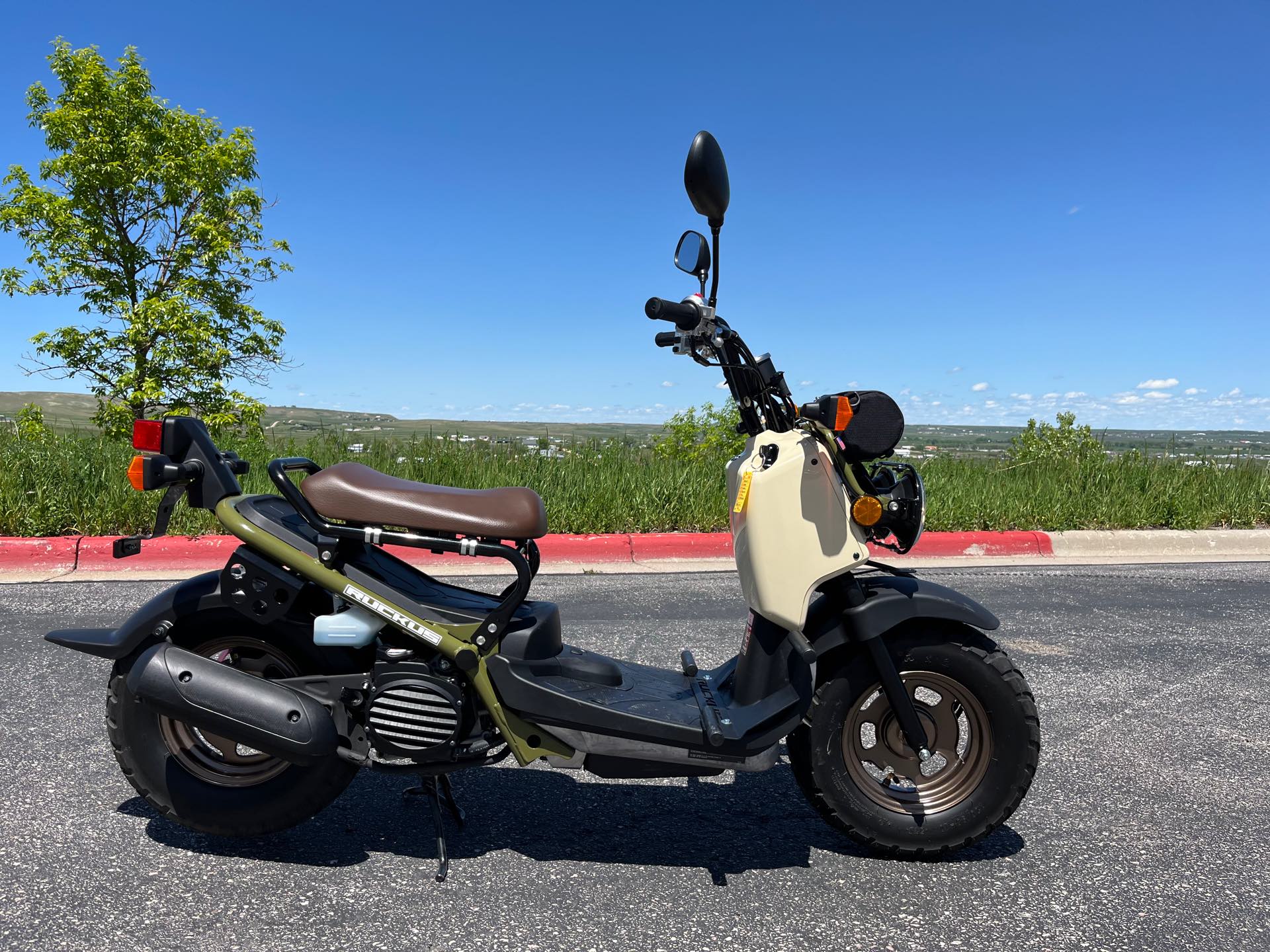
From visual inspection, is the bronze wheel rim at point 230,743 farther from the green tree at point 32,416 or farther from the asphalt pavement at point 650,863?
Result: the green tree at point 32,416

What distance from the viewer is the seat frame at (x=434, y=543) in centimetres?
237

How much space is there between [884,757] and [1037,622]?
10.4 feet

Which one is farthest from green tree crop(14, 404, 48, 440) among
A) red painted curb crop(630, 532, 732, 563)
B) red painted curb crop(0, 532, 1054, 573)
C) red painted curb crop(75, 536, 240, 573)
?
red painted curb crop(630, 532, 732, 563)

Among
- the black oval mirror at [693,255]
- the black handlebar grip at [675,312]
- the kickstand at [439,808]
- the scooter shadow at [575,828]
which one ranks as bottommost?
the scooter shadow at [575,828]

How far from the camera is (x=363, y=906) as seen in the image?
88.4 inches

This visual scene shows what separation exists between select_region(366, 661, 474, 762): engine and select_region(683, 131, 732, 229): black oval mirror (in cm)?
157

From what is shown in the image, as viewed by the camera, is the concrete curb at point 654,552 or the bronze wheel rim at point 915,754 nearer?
the bronze wheel rim at point 915,754

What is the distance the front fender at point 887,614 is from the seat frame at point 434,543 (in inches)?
34.3

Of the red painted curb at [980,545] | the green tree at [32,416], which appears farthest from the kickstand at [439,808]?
the green tree at [32,416]

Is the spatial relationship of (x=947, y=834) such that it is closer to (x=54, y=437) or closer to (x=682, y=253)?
(x=682, y=253)

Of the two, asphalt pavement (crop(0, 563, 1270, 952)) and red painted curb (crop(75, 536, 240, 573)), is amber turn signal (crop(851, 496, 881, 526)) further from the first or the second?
red painted curb (crop(75, 536, 240, 573))

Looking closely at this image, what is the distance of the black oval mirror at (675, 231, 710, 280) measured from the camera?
2.66m

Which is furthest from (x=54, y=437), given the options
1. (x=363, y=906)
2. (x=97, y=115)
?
(x=97, y=115)

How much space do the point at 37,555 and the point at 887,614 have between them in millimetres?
6487
